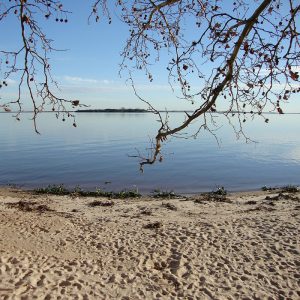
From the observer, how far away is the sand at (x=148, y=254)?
28.5 feet

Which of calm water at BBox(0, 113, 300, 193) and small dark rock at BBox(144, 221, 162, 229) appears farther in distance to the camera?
calm water at BBox(0, 113, 300, 193)

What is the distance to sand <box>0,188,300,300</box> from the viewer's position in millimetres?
8680

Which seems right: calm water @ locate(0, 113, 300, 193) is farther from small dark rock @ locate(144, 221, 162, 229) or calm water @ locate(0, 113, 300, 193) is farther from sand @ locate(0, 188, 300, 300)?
small dark rock @ locate(144, 221, 162, 229)

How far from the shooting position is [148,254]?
10.6 m

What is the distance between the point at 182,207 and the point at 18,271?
887 centimetres

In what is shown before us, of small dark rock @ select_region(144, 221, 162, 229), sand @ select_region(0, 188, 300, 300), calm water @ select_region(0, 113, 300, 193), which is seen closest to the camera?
sand @ select_region(0, 188, 300, 300)

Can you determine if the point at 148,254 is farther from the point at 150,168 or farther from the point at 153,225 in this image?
the point at 150,168

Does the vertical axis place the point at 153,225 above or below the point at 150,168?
above

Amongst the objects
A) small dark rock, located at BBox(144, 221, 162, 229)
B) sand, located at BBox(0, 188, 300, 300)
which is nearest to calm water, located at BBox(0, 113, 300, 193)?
sand, located at BBox(0, 188, 300, 300)

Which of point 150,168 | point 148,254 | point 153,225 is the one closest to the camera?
point 148,254

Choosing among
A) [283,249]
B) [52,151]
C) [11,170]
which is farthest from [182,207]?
[52,151]

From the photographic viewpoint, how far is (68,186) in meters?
24.1

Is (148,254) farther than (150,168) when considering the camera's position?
No

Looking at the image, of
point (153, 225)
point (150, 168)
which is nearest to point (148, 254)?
point (153, 225)
